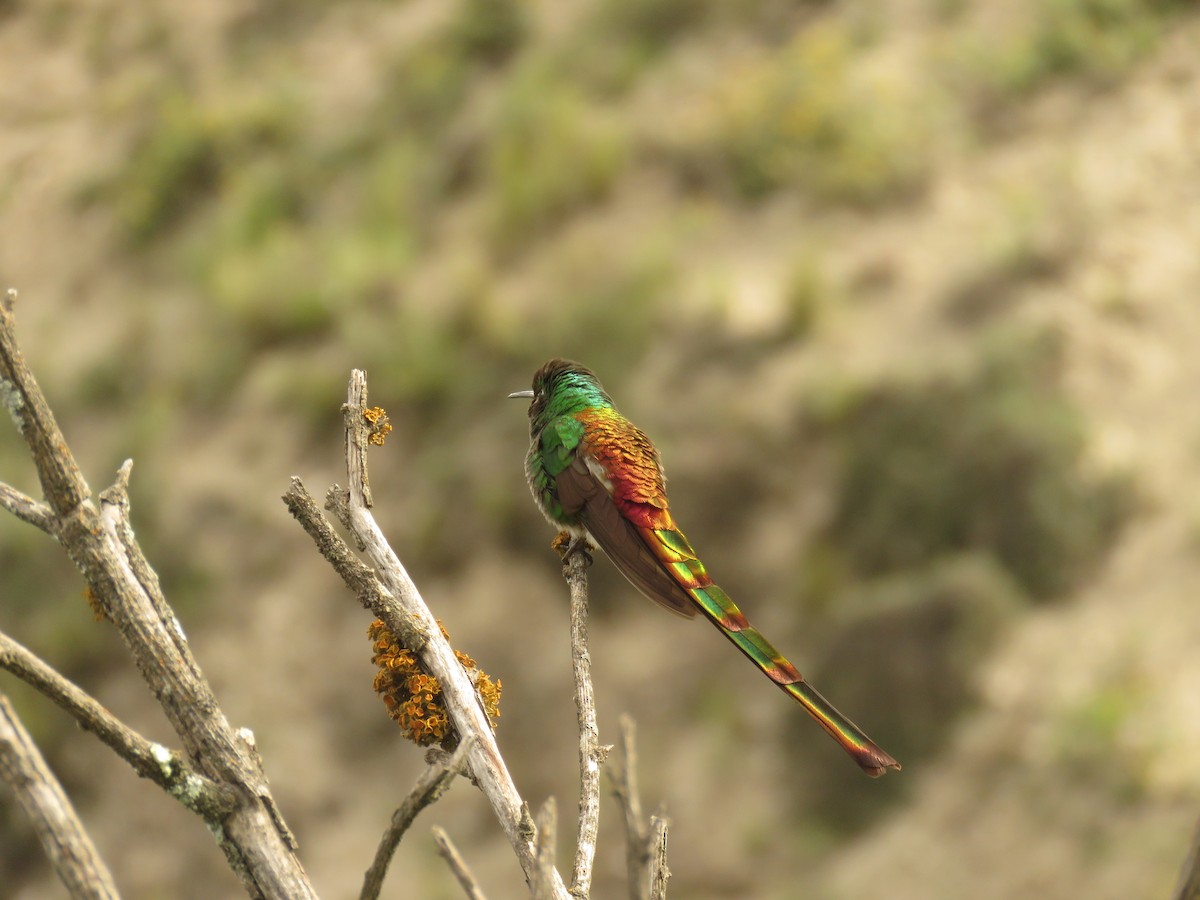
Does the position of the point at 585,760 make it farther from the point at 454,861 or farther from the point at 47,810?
the point at 47,810

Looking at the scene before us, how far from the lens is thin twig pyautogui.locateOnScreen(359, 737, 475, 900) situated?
1.65 metres

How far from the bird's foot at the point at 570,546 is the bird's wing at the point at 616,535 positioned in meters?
0.07

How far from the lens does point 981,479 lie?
832 centimetres

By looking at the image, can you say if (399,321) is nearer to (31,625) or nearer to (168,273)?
(168,273)

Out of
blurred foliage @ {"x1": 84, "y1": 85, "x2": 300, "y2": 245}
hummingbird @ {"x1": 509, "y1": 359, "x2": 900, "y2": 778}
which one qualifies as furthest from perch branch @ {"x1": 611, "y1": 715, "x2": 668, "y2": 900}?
blurred foliage @ {"x1": 84, "y1": 85, "x2": 300, "y2": 245}

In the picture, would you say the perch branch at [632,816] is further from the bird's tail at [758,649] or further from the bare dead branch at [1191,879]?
the bird's tail at [758,649]

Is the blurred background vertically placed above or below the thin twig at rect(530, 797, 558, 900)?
above

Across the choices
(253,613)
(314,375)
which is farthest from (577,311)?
(253,613)

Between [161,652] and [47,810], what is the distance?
390 mm

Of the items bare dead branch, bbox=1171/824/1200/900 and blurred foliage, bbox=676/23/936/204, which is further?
blurred foliage, bbox=676/23/936/204

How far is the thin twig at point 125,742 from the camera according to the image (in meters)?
1.67

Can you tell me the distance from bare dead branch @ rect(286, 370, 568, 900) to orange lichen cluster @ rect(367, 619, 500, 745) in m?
0.02

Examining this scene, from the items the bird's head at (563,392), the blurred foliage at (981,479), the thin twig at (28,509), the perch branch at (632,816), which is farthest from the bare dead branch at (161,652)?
the blurred foliage at (981,479)

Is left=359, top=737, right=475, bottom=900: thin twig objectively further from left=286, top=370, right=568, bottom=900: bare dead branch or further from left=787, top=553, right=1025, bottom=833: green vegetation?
left=787, top=553, right=1025, bottom=833: green vegetation
